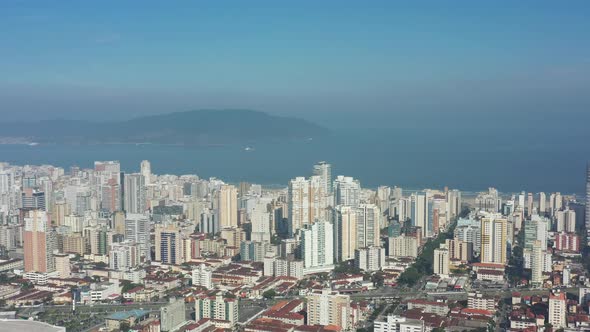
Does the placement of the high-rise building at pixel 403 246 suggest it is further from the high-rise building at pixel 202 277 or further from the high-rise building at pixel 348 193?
the high-rise building at pixel 202 277

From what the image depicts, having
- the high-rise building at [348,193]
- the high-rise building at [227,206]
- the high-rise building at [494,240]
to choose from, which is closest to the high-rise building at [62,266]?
the high-rise building at [227,206]

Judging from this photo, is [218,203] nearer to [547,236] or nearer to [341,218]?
[341,218]

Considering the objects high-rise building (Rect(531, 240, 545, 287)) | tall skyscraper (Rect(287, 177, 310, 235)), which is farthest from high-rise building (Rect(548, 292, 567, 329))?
tall skyscraper (Rect(287, 177, 310, 235))

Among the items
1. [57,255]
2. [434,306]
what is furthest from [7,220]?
[434,306]

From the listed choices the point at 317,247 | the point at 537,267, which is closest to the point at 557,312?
the point at 537,267

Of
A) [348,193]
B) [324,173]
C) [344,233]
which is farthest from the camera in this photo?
[324,173]

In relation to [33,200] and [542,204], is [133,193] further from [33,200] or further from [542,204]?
[542,204]

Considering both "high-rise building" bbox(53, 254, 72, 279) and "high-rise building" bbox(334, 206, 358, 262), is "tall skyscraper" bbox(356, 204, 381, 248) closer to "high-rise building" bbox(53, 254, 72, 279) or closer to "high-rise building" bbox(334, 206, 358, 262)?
"high-rise building" bbox(334, 206, 358, 262)
